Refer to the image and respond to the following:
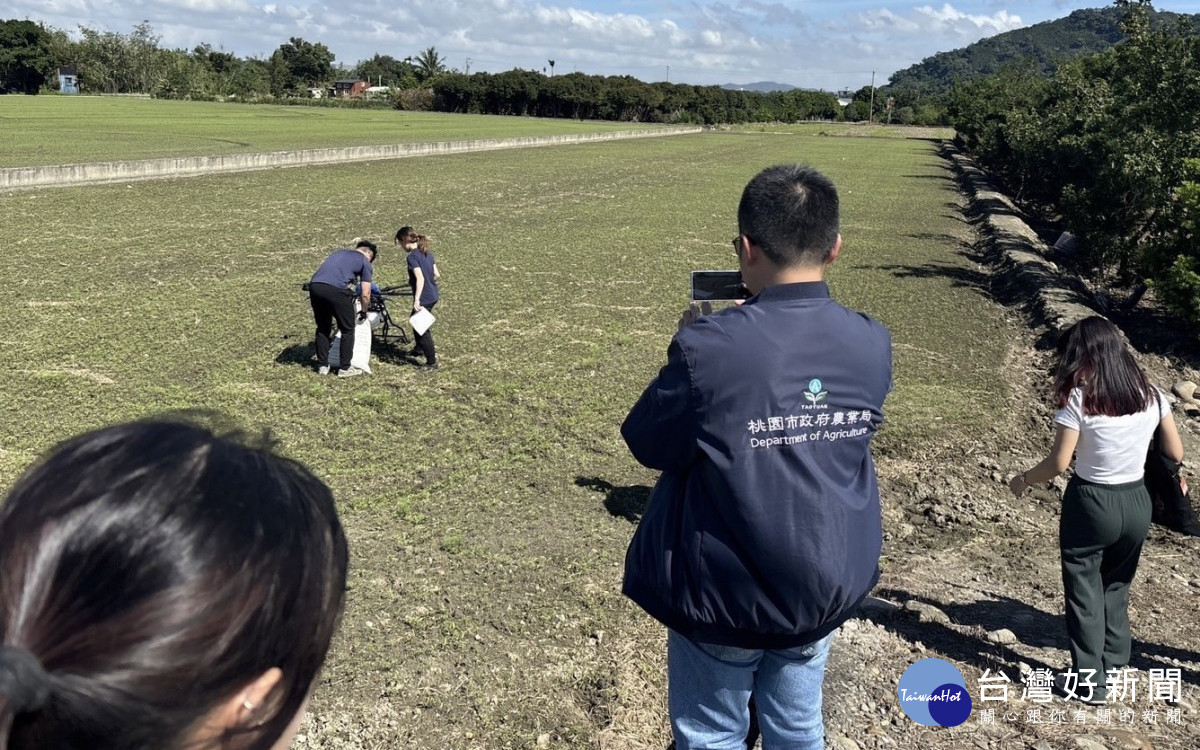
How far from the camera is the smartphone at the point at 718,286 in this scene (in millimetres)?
3188

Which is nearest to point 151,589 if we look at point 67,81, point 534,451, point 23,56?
point 534,451

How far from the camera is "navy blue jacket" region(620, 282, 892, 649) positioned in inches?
86.9

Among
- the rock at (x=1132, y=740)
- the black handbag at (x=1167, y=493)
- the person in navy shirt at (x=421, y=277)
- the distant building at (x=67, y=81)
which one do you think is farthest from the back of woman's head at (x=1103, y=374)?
the distant building at (x=67, y=81)

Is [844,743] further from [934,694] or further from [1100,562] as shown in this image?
[1100,562]

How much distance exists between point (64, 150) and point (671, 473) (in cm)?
3070

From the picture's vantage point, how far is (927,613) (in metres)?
4.77

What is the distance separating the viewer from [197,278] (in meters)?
12.6

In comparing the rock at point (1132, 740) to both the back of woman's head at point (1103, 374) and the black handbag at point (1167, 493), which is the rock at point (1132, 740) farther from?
the back of woman's head at point (1103, 374)

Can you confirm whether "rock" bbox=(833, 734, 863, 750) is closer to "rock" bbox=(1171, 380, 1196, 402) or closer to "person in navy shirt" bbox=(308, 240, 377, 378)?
"person in navy shirt" bbox=(308, 240, 377, 378)

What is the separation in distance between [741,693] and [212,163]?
27.8 m

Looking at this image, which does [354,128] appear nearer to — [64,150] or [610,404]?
[64,150]

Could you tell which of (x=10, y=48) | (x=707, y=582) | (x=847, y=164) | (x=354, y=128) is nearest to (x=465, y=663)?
(x=707, y=582)

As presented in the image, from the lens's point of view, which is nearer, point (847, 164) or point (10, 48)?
point (847, 164)

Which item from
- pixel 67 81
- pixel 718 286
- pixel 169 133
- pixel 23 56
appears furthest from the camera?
pixel 67 81
